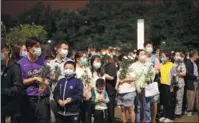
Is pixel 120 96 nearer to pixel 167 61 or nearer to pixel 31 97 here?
pixel 167 61

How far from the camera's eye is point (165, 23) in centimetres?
4947

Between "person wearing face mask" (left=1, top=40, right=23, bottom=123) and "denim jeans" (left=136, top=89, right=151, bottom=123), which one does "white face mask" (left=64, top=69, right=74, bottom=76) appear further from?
"denim jeans" (left=136, top=89, right=151, bottom=123)

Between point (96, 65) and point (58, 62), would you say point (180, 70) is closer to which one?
point (96, 65)

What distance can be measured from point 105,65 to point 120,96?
1.11 m

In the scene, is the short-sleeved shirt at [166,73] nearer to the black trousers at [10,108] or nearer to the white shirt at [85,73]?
the white shirt at [85,73]

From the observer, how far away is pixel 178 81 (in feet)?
33.8

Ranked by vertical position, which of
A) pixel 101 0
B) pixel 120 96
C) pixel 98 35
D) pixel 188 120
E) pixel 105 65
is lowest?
pixel 188 120

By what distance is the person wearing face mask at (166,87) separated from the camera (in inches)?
391

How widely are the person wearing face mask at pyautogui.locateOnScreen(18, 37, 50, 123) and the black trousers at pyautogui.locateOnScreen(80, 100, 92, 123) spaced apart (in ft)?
6.25

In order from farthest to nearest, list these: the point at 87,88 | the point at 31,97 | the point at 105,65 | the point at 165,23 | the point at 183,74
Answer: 1. the point at 165,23
2. the point at 183,74
3. the point at 105,65
4. the point at 87,88
5. the point at 31,97

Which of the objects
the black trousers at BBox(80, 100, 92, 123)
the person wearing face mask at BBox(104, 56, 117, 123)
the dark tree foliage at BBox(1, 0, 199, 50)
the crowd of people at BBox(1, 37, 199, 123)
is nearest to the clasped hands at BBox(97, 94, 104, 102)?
the crowd of people at BBox(1, 37, 199, 123)

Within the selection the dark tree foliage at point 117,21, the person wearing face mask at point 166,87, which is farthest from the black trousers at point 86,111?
the dark tree foliage at point 117,21

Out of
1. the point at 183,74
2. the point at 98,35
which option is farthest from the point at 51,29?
the point at 183,74

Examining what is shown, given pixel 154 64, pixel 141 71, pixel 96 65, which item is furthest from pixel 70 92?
pixel 154 64
